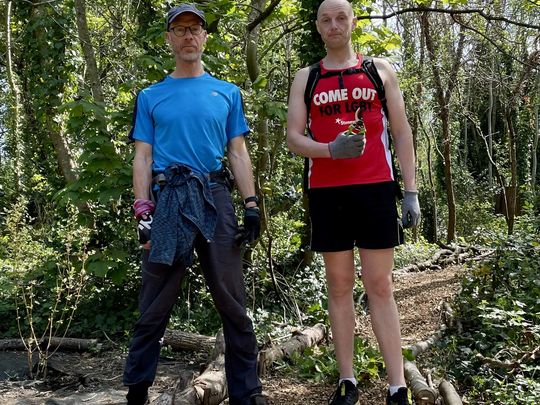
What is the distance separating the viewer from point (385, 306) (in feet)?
11.1

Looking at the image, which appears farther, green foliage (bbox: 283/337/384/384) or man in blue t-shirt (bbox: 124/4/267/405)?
green foliage (bbox: 283/337/384/384)

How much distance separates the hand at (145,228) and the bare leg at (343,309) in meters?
0.99

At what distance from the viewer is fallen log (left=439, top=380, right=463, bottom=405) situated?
3.73m

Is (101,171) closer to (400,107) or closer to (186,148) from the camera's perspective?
(186,148)

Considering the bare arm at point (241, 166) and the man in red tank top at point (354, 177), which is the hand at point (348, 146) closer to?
the man in red tank top at point (354, 177)

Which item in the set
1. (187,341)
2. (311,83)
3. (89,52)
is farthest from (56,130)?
(311,83)

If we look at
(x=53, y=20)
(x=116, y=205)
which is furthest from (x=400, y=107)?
(x=53, y=20)

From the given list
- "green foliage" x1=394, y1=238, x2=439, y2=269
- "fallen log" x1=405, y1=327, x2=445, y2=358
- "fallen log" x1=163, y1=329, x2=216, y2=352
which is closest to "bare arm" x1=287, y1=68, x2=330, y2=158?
"fallen log" x1=405, y1=327, x2=445, y2=358

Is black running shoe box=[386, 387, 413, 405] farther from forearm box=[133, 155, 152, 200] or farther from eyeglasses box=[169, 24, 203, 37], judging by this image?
eyeglasses box=[169, 24, 203, 37]

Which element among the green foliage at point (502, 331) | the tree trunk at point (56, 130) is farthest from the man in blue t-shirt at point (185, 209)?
the tree trunk at point (56, 130)

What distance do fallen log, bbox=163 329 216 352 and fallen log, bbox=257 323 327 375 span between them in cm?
95

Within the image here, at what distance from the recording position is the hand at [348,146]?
3068 millimetres

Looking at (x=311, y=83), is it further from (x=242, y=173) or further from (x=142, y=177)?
(x=142, y=177)

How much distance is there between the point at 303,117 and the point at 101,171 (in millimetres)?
3182
